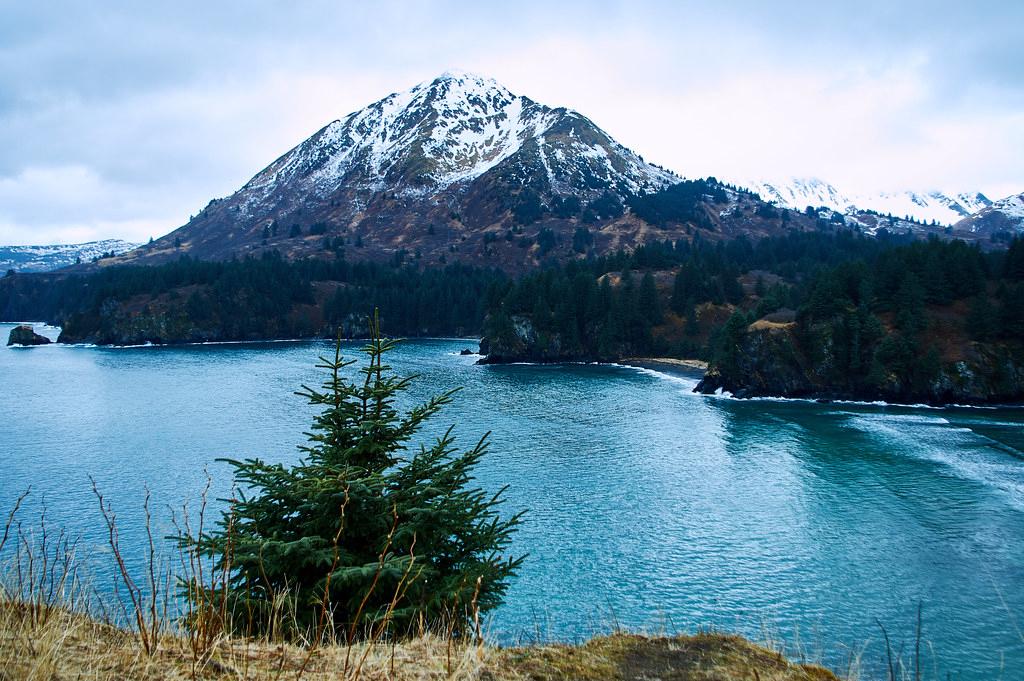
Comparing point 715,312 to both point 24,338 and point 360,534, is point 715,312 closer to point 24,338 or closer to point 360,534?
point 360,534

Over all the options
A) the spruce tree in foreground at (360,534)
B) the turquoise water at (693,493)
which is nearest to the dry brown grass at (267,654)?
the spruce tree in foreground at (360,534)

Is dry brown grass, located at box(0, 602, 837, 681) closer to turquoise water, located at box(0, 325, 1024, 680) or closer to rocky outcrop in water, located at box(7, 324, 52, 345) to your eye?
turquoise water, located at box(0, 325, 1024, 680)

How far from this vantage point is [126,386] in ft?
284

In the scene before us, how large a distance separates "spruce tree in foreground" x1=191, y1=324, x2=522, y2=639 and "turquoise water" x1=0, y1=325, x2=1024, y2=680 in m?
3.48

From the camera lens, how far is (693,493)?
3962cm

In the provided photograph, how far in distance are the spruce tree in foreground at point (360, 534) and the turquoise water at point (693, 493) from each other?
3.48 metres

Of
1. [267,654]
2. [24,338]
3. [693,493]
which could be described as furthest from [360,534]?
[24,338]

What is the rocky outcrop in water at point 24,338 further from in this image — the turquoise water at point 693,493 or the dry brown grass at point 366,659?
the dry brown grass at point 366,659

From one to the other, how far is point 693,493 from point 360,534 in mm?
33714

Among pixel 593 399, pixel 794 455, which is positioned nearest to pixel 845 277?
pixel 593 399

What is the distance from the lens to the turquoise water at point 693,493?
23.6 m

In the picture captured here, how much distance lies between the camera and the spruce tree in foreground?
29.7 ft

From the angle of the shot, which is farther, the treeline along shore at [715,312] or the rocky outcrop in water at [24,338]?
the rocky outcrop in water at [24,338]

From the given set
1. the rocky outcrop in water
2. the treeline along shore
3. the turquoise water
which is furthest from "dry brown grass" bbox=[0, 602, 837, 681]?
the rocky outcrop in water
